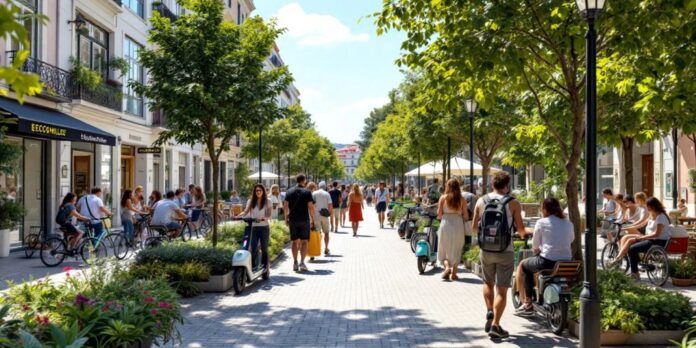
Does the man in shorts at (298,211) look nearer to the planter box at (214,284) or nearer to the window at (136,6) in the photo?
the planter box at (214,284)

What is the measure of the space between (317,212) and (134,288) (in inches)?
360

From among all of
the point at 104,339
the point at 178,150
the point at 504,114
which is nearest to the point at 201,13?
the point at 104,339

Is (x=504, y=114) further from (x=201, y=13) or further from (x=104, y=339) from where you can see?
(x=104, y=339)

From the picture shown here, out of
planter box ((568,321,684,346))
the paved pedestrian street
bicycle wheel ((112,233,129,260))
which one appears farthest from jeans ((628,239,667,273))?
bicycle wheel ((112,233,129,260))

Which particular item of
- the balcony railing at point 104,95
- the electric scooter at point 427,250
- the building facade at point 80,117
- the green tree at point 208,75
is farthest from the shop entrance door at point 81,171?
the electric scooter at point 427,250

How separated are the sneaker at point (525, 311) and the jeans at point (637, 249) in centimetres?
404

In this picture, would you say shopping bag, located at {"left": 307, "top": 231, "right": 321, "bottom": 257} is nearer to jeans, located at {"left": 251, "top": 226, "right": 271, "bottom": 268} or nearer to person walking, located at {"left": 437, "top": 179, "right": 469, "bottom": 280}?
jeans, located at {"left": 251, "top": 226, "right": 271, "bottom": 268}

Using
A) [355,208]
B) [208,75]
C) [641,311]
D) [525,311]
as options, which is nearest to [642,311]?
[641,311]

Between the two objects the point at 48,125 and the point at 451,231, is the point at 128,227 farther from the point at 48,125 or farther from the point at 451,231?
the point at 451,231

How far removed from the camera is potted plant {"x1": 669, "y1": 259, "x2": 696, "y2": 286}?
33.4 ft

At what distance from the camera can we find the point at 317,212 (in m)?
15.0

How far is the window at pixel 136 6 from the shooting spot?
24302mm

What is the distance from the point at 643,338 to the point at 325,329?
3439mm

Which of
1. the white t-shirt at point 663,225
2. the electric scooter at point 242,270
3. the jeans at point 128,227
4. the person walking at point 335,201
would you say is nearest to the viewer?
the electric scooter at point 242,270
